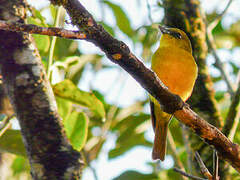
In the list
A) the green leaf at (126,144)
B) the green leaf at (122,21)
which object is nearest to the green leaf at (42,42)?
the green leaf at (122,21)

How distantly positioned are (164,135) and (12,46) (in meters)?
1.67

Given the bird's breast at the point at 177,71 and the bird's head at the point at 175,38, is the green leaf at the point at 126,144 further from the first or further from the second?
the bird's head at the point at 175,38

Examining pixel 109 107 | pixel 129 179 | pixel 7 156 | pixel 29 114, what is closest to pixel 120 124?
pixel 109 107

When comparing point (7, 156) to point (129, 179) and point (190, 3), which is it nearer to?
point (129, 179)

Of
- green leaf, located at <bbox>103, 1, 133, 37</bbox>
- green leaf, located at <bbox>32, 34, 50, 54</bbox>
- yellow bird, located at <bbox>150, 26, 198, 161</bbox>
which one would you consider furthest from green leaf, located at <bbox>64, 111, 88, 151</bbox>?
green leaf, located at <bbox>103, 1, 133, 37</bbox>

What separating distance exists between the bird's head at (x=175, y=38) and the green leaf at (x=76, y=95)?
3.86 feet

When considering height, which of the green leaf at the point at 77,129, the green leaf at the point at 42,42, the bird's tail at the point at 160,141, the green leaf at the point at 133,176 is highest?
the green leaf at the point at 42,42

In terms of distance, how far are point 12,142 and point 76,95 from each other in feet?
1.66

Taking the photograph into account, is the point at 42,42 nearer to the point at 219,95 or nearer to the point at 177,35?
the point at 177,35

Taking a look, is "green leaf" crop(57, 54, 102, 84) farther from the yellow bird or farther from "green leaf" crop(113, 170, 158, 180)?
"green leaf" crop(113, 170, 158, 180)

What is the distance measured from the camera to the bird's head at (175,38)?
11.3 feet

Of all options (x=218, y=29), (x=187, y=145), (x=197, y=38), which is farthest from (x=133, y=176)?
(x=218, y=29)

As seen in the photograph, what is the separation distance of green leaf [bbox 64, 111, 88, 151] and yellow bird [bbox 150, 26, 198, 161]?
0.65m

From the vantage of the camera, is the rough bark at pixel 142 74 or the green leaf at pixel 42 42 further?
the green leaf at pixel 42 42
